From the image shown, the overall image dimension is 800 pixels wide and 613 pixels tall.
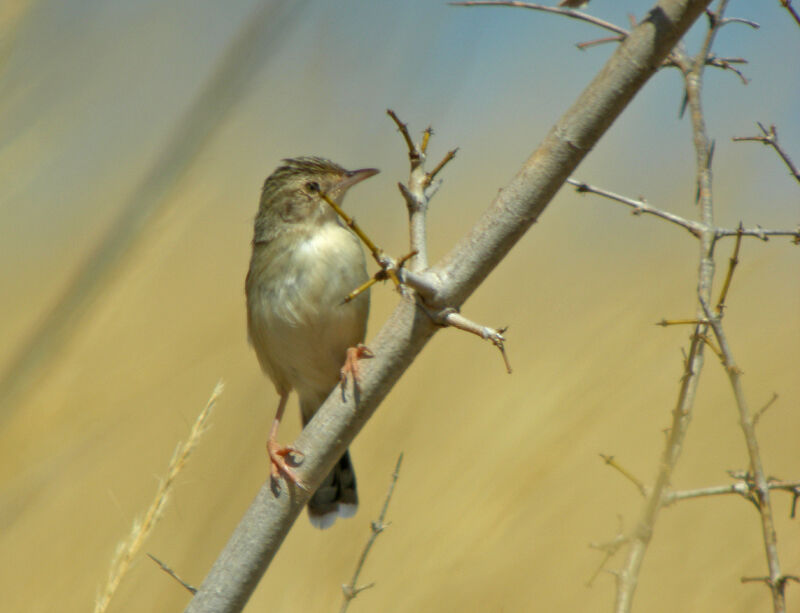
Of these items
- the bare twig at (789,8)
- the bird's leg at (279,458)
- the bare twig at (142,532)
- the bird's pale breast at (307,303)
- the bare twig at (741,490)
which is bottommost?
the bare twig at (142,532)

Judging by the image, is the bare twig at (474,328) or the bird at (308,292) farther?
the bird at (308,292)

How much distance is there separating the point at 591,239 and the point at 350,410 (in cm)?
377

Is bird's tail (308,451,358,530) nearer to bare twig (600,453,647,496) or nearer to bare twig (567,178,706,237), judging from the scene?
bare twig (600,453,647,496)

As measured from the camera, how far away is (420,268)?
2.06 meters

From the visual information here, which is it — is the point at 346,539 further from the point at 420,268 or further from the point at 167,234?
the point at 420,268

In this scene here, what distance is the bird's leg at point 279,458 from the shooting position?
225cm

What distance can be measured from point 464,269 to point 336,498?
2879 mm

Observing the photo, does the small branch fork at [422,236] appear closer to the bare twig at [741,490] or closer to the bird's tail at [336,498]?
the bare twig at [741,490]

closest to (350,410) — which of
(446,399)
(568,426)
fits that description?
(568,426)

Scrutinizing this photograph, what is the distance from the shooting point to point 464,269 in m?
1.98

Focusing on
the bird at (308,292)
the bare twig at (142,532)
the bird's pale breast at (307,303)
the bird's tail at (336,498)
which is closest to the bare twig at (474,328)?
the bare twig at (142,532)

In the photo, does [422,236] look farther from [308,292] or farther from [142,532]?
[308,292]

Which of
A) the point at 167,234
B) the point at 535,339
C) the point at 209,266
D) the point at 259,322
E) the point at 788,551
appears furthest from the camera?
the point at 209,266

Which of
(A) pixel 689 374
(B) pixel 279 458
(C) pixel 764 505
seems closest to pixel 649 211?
(A) pixel 689 374
